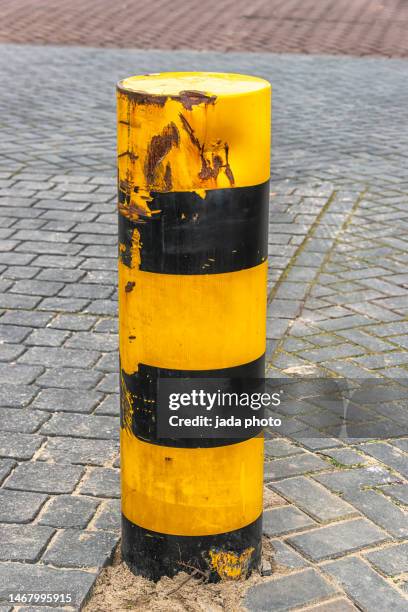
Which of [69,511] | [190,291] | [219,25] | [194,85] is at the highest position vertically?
[194,85]

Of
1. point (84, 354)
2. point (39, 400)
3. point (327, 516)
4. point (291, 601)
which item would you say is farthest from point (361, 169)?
point (291, 601)

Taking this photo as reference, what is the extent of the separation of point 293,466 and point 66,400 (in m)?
1.02

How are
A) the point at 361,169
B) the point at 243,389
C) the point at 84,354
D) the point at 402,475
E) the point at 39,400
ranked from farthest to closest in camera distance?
1. the point at 361,169
2. the point at 84,354
3. the point at 39,400
4. the point at 402,475
5. the point at 243,389

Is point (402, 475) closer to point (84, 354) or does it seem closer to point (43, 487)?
point (43, 487)

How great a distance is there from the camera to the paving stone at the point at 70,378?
4.13 metres

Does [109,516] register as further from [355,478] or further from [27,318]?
[27,318]

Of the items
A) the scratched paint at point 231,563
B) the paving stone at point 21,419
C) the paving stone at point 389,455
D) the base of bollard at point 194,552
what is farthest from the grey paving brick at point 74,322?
the scratched paint at point 231,563

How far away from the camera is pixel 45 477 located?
341 cm

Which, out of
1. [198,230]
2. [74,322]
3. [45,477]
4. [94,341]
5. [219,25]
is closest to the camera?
[198,230]

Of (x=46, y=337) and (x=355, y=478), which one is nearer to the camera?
(x=355, y=478)

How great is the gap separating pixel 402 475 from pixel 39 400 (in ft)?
4.85

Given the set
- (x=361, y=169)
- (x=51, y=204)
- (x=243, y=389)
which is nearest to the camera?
(x=243, y=389)

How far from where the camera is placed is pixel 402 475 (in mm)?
3451

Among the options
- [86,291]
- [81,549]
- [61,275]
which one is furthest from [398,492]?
[61,275]
